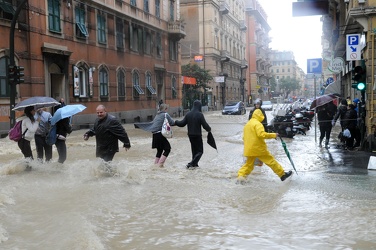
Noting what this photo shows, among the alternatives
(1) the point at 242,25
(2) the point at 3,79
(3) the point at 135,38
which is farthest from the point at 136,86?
(1) the point at 242,25

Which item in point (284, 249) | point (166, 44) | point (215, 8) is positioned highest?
point (215, 8)

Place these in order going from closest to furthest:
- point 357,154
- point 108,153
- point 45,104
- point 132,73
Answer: point 108,153 < point 45,104 < point 357,154 < point 132,73

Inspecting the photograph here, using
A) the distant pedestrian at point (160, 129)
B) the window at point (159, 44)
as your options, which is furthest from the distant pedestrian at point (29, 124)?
the window at point (159, 44)

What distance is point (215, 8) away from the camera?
199ft

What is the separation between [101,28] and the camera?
29.2 meters

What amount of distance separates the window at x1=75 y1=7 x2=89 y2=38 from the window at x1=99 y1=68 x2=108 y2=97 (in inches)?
118

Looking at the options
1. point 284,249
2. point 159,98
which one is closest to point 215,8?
point 159,98

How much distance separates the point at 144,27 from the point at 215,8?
27722 millimetres

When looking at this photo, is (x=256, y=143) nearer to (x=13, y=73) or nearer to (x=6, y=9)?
(x=13, y=73)

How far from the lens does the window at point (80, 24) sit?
86.6 feet

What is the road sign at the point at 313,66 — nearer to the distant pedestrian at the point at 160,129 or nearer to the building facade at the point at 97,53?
the distant pedestrian at the point at 160,129

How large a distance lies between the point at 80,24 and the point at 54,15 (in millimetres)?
2338

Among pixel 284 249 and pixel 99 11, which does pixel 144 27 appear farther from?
pixel 284 249

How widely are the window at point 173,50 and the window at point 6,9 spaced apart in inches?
817
